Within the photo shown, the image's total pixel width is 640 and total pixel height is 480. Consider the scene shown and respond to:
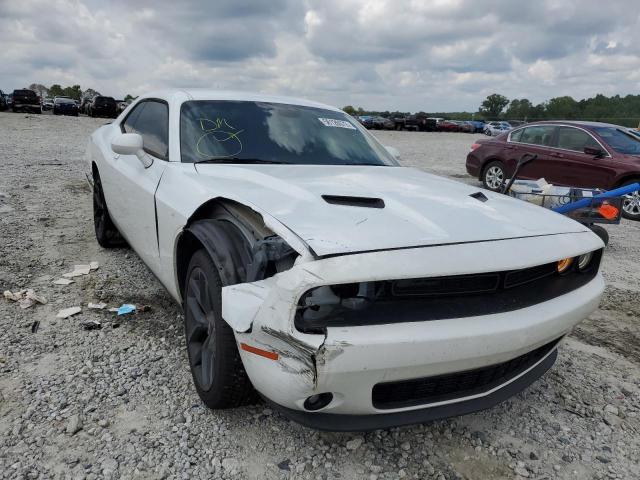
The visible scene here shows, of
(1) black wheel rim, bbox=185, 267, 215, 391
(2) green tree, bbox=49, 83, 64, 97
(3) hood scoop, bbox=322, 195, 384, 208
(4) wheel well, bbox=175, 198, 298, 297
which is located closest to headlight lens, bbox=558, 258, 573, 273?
(3) hood scoop, bbox=322, 195, 384, 208

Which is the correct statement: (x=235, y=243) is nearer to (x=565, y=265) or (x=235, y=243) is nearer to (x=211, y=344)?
(x=211, y=344)

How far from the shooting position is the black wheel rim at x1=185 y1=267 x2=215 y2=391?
2.15 m

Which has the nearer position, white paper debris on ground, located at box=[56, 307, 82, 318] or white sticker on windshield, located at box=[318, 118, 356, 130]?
white paper debris on ground, located at box=[56, 307, 82, 318]

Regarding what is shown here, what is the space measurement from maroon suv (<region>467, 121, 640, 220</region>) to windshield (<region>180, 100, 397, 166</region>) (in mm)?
5157

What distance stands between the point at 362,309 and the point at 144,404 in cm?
127

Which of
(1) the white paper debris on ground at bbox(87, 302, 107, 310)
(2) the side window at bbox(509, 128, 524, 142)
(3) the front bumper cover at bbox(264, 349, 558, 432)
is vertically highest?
(2) the side window at bbox(509, 128, 524, 142)

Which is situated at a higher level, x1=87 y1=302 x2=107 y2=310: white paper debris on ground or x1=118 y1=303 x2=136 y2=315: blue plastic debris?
x1=118 y1=303 x2=136 y2=315: blue plastic debris

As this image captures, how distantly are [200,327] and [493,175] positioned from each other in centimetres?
825

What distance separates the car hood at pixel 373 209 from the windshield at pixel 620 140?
21.0 ft

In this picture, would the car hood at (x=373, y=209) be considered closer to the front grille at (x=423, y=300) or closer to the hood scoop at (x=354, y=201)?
the hood scoop at (x=354, y=201)

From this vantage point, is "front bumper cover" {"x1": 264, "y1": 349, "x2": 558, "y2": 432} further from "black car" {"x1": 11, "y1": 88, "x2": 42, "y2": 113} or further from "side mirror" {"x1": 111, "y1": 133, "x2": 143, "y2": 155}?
"black car" {"x1": 11, "y1": 88, "x2": 42, "y2": 113}

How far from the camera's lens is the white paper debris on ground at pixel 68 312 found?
Result: 317 cm

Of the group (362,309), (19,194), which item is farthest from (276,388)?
(19,194)

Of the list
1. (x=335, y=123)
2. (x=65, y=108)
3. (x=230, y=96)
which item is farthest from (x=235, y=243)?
(x=65, y=108)
